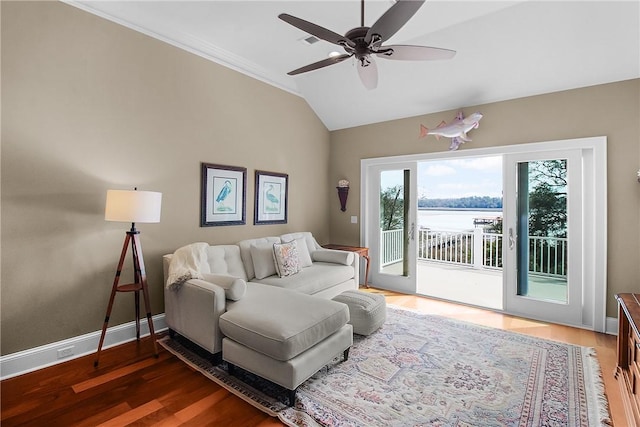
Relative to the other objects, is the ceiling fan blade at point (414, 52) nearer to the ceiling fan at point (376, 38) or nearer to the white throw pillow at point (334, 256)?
the ceiling fan at point (376, 38)

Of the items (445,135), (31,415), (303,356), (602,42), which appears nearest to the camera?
(31,415)

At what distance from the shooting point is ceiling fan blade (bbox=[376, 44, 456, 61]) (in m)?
Result: 2.15

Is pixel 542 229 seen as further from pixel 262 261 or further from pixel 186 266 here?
pixel 186 266

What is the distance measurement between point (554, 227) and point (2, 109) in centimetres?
536

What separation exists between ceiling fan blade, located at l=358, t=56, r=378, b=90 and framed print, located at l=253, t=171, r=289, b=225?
207 cm

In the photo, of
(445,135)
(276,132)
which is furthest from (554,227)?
A: (276,132)

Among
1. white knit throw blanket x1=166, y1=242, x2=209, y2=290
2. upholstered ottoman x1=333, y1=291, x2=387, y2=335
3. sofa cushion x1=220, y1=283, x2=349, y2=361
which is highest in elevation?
white knit throw blanket x1=166, y1=242, x2=209, y2=290

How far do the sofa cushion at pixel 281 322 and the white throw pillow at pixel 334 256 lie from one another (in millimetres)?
1606

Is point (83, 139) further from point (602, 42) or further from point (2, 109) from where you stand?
point (602, 42)

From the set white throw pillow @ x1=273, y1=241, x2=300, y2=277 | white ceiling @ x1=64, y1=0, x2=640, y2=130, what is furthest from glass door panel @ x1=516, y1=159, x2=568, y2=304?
white throw pillow @ x1=273, y1=241, x2=300, y2=277

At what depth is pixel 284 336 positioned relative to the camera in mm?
1975

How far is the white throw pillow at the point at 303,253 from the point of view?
4.05 metres

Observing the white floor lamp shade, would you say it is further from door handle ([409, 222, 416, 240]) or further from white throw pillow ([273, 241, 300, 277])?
door handle ([409, 222, 416, 240])

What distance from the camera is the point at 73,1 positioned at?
257 centimetres
